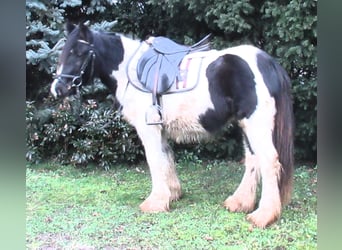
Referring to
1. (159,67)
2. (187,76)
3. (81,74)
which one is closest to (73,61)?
(81,74)

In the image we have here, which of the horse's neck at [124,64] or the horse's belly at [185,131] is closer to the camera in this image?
the horse's belly at [185,131]

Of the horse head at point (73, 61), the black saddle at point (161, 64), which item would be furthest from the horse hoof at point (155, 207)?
the horse head at point (73, 61)

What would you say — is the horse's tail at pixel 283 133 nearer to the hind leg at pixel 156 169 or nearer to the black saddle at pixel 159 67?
the black saddle at pixel 159 67

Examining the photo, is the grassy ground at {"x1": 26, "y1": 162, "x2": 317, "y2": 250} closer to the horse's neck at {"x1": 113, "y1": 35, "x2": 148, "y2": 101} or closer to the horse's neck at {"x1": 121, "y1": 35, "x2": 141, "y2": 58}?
the horse's neck at {"x1": 113, "y1": 35, "x2": 148, "y2": 101}

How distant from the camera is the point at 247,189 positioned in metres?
2.92

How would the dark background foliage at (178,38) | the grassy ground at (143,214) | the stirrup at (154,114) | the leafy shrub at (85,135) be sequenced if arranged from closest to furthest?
the grassy ground at (143,214) < the stirrup at (154,114) < the dark background foliage at (178,38) < the leafy shrub at (85,135)

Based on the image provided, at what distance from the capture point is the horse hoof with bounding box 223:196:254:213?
2889 millimetres

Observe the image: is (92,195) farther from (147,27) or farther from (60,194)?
(147,27)

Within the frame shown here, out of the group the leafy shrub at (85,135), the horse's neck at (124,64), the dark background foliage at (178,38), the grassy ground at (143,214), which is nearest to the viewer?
the grassy ground at (143,214)

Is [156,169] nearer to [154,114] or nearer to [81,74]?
[154,114]

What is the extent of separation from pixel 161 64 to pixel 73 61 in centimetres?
60

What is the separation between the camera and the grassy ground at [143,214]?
8.73 feet

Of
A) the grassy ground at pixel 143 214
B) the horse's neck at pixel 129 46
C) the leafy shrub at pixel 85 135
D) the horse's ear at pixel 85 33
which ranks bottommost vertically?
the grassy ground at pixel 143 214

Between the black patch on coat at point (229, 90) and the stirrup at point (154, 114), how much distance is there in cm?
28
